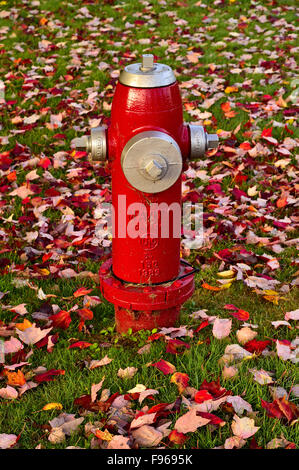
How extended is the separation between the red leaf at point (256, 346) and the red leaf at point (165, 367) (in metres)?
0.40

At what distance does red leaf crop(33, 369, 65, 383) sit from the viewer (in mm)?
2559

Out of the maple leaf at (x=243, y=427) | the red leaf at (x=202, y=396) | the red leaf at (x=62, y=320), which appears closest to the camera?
the maple leaf at (x=243, y=427)

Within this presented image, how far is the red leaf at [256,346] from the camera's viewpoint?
8.77 ft

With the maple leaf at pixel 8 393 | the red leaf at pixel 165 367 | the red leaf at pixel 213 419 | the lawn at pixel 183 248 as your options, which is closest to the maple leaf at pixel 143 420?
the lawn at pixel 183 248

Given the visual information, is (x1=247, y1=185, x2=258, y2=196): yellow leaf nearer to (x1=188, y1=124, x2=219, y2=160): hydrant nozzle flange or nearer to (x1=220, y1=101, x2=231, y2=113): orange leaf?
(x1=220, y1=101, x2=231, y2=113): orange leaf

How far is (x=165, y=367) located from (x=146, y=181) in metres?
0.84

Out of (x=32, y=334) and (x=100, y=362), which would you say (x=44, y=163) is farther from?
(x=100, y=362)

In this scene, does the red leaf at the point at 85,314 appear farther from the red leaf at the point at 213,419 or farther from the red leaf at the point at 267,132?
the red leaf at the point at 267,132

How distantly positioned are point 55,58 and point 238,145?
305cm

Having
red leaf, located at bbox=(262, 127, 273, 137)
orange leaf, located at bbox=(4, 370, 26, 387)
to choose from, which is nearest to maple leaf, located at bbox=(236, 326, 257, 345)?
→ orange leaf, located at bbox=(4, 370, 26, 387)

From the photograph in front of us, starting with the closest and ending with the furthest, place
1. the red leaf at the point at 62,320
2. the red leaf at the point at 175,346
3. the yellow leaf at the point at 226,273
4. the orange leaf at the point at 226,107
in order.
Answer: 1. the red leaf at the point at 175,346
2. the red leaf at the point at 62,320
3. the yellow leaf at the point at 226,273
4. the orange leaf at the point at 226,107

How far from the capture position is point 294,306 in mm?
3049

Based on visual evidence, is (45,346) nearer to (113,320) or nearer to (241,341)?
(113,320)

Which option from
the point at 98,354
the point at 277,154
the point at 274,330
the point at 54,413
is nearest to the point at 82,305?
the point at 98,354
